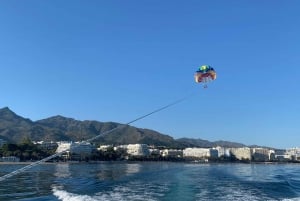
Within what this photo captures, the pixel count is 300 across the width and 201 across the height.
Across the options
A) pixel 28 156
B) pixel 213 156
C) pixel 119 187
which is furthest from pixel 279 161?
pixel 119 187

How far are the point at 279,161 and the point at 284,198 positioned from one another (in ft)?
557

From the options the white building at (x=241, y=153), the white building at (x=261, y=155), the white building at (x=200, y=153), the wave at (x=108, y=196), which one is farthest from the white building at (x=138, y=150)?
the wave at (x=108, y=196)

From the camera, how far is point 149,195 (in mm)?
27172

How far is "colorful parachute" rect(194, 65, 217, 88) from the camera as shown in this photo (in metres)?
28.5

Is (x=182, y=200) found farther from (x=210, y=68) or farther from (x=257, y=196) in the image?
(x=210, y=68)

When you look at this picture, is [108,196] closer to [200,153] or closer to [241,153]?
[200,153]

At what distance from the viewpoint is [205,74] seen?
28.7 m

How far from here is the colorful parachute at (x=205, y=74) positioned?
93.6ft

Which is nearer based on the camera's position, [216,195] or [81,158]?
[216,195]

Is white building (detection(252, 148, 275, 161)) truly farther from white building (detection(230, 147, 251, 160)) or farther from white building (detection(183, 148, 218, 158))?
white building (detection(183, 148, 218, 158))

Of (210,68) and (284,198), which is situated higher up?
(210,68)

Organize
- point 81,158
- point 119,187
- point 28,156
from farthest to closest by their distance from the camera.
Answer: point 81,158 → point 28,156 → point 119,187

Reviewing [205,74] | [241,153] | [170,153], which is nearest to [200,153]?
[170,153]

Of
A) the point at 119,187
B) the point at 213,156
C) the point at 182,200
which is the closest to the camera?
the point at 182,200
